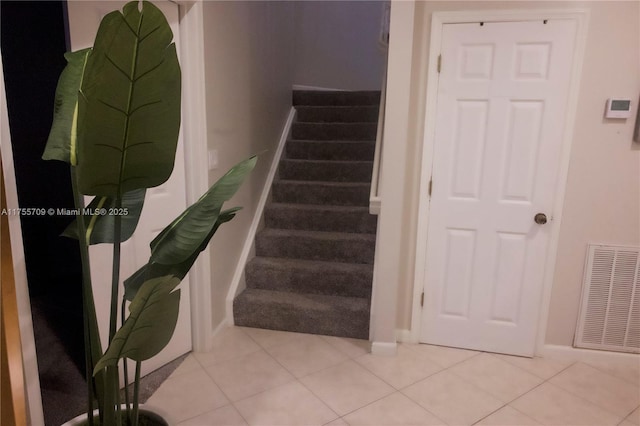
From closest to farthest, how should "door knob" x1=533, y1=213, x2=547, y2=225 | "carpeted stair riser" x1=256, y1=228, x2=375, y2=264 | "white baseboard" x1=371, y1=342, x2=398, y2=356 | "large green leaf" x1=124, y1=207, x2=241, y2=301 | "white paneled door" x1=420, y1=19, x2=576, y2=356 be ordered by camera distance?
1. "large green leaf" x1=124, y1=207, x2=241, y2=301
2. "white paneled door" x1=420, y1=19, x2=576, y2=356
3. "door knob" x1=533, y1=213, x2=547, y2=225
4. "white baseboard" x1=371, y1=342, x2=398, y2=356
5. "carpeted stair riser" x1=256, y1=228, x2=375, y2=264

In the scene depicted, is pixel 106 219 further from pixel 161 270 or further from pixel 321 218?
pixel 321 218

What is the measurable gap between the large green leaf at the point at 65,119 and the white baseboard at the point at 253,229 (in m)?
1.93

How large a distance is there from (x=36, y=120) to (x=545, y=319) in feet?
11.8

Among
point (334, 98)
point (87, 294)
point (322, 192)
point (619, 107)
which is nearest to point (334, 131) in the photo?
point (334, 98)

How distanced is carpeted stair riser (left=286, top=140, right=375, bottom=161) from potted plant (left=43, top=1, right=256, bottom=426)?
2707 mm

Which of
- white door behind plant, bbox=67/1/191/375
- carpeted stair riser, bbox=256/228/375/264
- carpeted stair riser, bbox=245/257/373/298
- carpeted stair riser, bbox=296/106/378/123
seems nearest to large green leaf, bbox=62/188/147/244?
white door behind plant, bbox=67/1/191/375

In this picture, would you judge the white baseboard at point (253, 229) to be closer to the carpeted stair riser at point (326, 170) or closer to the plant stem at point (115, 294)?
the carpeted stair riser at point (326, 170)

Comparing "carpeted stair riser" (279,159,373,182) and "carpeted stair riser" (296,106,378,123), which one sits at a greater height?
"carpeted stair riser" (296,106,378,123)

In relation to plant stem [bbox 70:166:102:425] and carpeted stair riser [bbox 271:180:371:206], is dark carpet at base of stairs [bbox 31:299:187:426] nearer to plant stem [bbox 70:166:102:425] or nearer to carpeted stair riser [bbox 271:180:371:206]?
plant stem [bbox 70:166:102:425]

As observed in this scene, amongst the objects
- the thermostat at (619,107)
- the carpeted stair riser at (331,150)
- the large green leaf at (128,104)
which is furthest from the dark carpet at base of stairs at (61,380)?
the thermostat at (619,107)

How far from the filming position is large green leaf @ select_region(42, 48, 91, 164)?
1105mm

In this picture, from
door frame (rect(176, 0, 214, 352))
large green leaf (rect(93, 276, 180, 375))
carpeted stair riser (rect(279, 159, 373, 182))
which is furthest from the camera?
carpeted stair riser (rect(279, 159, 373, 182))

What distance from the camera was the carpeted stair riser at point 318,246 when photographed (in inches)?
123

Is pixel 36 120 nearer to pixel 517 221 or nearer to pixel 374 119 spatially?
pixel 374 119
